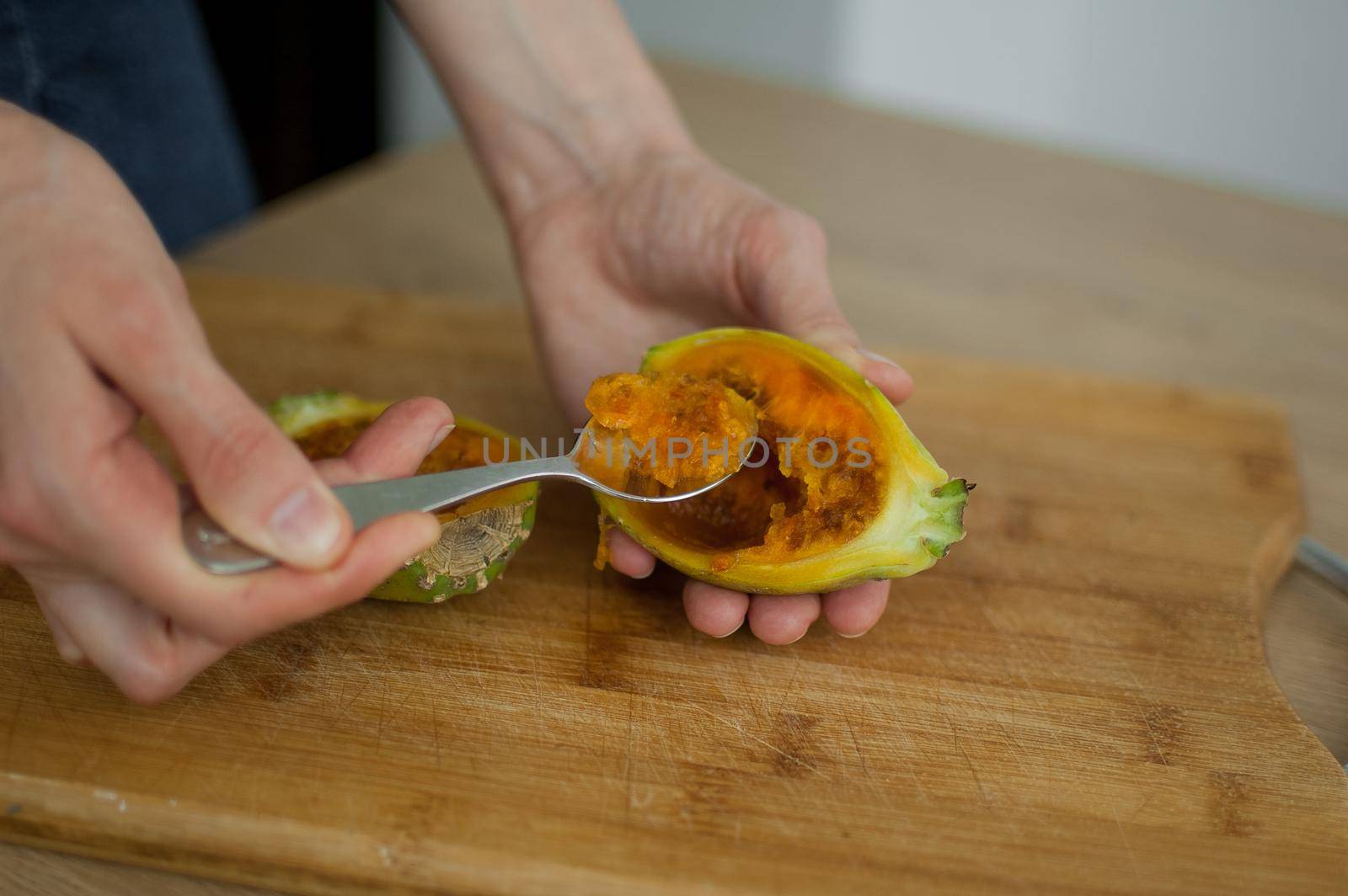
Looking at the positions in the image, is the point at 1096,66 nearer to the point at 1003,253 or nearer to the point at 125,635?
the point at 1003,253

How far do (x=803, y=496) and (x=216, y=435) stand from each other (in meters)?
0.91

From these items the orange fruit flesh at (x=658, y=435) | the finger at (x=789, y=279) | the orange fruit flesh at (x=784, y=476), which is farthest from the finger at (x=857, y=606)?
the finger at (x=789, y=279)

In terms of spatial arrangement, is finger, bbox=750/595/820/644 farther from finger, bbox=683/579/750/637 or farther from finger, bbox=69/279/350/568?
finger, bbox=69/279/350/568

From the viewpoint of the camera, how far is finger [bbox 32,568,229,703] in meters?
1.33

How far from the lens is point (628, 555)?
169 centimetres

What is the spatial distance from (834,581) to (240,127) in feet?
15.1

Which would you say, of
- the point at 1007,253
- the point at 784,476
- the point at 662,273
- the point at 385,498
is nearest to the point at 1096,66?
the point at 1007,253

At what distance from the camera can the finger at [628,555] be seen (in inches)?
66.5

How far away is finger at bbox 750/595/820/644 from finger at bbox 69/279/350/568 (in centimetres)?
70

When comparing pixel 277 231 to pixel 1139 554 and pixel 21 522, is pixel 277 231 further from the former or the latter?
pixel 1139 554

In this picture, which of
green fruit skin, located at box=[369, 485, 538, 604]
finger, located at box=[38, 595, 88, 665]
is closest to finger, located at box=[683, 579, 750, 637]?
green fruit skin, located at box=[369, 485, 538, 604]

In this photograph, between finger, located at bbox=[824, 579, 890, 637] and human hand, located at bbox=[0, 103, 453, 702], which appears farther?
finger, located at bbox=[824, 579, 890, 637]

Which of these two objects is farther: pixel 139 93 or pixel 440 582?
pixel 139 93

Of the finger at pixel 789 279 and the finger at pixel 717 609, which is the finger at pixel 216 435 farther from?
the finger at pixel 789 279
